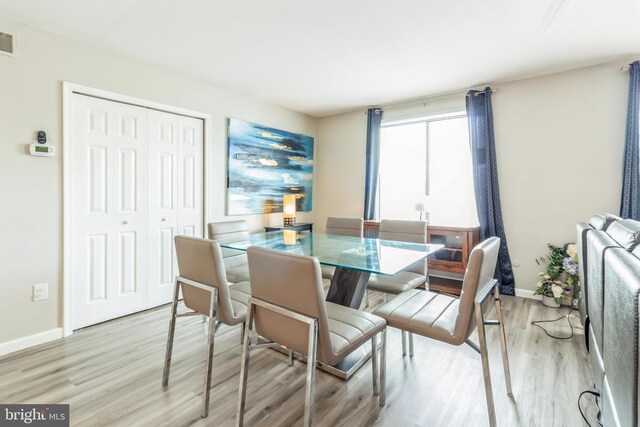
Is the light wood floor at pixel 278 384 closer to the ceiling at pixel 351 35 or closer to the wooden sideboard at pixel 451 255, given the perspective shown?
the wooden sideboard at pixel 451 255

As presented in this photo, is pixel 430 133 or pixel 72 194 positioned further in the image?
pixel 430 133

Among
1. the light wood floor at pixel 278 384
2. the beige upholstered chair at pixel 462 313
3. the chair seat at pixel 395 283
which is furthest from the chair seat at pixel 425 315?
the light wood floor at pixel 278 384

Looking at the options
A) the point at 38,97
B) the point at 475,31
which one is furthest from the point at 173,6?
the point at 475,31

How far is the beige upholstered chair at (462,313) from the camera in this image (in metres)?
1.44

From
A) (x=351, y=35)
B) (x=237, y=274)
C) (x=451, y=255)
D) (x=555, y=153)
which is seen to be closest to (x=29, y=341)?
(x=237, y=274)

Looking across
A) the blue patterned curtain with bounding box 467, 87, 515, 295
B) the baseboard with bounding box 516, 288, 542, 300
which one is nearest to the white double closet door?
the blue patterned curtain with bounding box 467, 87, 515, 295

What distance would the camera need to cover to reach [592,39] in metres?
2.55

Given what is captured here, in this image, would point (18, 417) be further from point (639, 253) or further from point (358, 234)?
point (639, 253)

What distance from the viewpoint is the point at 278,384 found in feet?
6.24

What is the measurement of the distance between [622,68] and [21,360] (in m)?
5.60

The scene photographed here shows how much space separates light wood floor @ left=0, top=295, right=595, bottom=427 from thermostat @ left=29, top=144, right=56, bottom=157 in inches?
58.4

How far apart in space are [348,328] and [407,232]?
1610 mm

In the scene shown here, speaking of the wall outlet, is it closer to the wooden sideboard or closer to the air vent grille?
the air vent grille

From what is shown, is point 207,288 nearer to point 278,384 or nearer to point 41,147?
point 278,384
